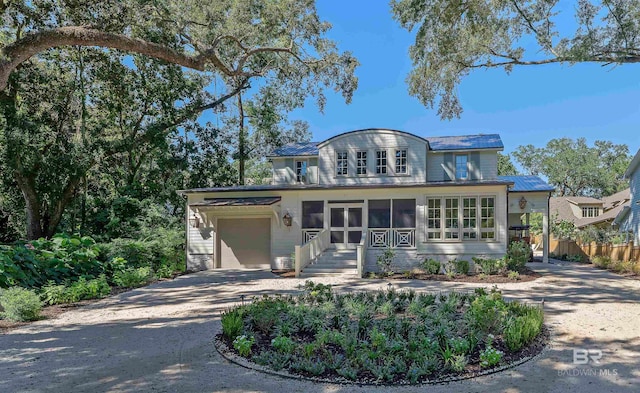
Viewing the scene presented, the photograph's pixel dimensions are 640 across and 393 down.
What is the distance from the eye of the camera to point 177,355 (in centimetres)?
564

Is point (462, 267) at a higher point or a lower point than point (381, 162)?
lower

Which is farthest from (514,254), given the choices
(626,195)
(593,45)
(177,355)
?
(626,195)

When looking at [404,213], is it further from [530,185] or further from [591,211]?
[591,211]

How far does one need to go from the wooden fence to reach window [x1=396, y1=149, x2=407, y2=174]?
375 inches

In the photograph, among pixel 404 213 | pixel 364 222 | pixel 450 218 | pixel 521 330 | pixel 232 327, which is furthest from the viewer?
pixel 364 222

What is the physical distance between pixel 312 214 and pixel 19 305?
10534 millimetres

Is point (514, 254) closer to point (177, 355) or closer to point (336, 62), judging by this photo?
point (336, 62)

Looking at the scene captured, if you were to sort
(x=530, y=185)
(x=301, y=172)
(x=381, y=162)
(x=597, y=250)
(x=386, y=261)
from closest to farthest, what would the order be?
1. (x=386, y=261)
2. (x=381, y=162)
3. (x=301, y=172)
4. (x=530, y=185)
5. (x=597, y=250)

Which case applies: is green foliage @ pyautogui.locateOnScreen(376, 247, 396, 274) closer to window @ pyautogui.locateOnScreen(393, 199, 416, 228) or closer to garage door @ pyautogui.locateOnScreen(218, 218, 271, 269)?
window @ pyautogui.locateOnScreen(393, 199, 416, 228)

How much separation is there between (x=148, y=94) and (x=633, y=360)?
74.3ft

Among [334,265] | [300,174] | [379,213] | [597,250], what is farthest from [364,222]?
[597,250]

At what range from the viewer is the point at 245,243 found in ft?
56.9

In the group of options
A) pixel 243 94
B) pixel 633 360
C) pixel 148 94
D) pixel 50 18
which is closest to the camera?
pixel 633 360

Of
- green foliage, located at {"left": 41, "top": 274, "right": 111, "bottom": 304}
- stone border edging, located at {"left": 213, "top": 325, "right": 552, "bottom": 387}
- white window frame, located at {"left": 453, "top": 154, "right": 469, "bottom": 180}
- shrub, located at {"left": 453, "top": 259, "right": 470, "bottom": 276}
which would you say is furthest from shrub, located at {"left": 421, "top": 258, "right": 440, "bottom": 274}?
green foliage, located at {"left": 41, "top": 274, "right": 111, "bottom": 304}
